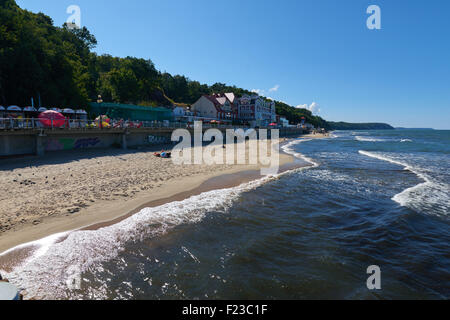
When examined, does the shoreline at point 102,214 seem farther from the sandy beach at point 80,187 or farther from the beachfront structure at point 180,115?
the beachfront structure at point 180,115

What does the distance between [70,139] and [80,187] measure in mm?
12012

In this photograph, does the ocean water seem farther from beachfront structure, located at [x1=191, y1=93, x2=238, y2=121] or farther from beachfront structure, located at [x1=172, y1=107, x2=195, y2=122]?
beachfront structure, located at [x1=191, y1=93, x2=238, y2=121]

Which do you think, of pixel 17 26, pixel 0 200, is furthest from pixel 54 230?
pixel 17 26

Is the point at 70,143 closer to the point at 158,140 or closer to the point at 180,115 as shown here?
the point at 158,140

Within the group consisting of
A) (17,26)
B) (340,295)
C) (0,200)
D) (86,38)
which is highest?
(86,38)

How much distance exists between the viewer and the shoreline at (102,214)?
19.8ft

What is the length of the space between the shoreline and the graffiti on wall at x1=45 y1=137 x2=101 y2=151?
41.2ft

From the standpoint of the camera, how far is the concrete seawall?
16406 mm

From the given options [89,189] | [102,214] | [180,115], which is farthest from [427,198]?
[180,115]

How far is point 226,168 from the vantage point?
18.0 metres

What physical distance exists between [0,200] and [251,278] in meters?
9.74

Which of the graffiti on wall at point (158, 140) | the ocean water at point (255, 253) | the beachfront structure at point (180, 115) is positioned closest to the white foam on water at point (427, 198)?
the ocean water at point (255, 253)
